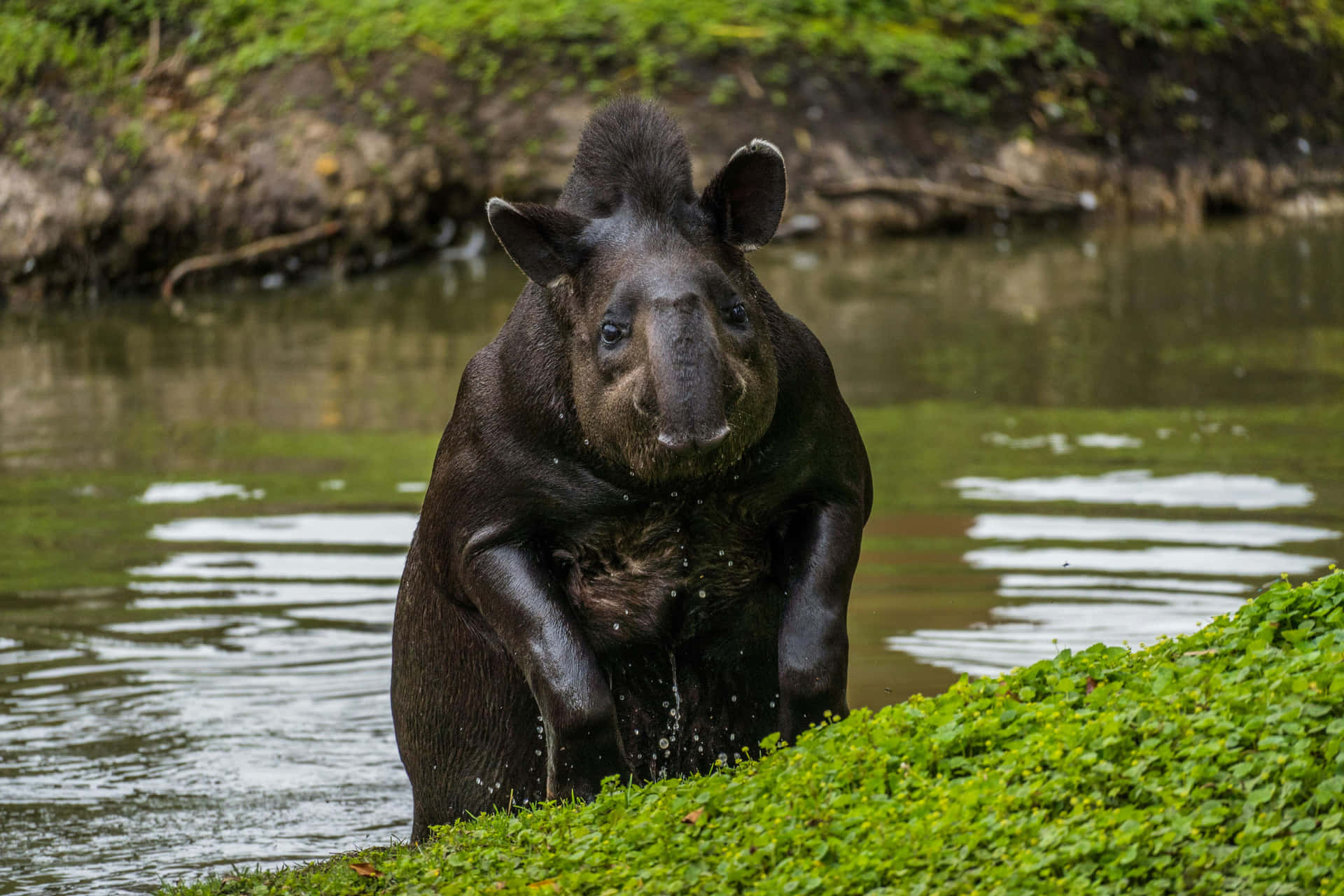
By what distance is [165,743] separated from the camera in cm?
841

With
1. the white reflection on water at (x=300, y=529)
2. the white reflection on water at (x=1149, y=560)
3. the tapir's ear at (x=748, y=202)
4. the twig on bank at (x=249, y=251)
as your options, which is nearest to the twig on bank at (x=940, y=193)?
the twig on bank at (x=249, y=251)

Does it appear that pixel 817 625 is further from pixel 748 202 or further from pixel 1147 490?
pixel 1147 490

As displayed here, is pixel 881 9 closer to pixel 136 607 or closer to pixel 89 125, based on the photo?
pixel 89 125

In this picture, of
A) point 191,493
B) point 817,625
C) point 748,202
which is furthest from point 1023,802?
point 191,493

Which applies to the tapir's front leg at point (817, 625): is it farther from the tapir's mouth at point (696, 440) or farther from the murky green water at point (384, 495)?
the murky green water at point (384, 495)

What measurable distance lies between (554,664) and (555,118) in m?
14.6

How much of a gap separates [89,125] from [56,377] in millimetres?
4510

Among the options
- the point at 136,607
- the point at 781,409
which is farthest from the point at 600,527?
the point at 136,607

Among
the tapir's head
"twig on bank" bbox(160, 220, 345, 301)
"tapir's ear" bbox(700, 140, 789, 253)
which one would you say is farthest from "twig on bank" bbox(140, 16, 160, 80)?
"tapir's ear" bbox(700, 140, 789, 253)

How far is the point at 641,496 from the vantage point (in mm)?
5770

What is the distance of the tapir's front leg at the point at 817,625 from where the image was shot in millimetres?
5719

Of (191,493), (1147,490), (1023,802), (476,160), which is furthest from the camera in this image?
(476,160)

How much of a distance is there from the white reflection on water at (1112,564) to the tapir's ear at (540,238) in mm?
3448

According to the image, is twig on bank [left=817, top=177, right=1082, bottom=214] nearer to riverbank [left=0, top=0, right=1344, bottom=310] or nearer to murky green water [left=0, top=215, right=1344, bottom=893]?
riverbank [left=0, top=0, right=1344, bottom=310]
